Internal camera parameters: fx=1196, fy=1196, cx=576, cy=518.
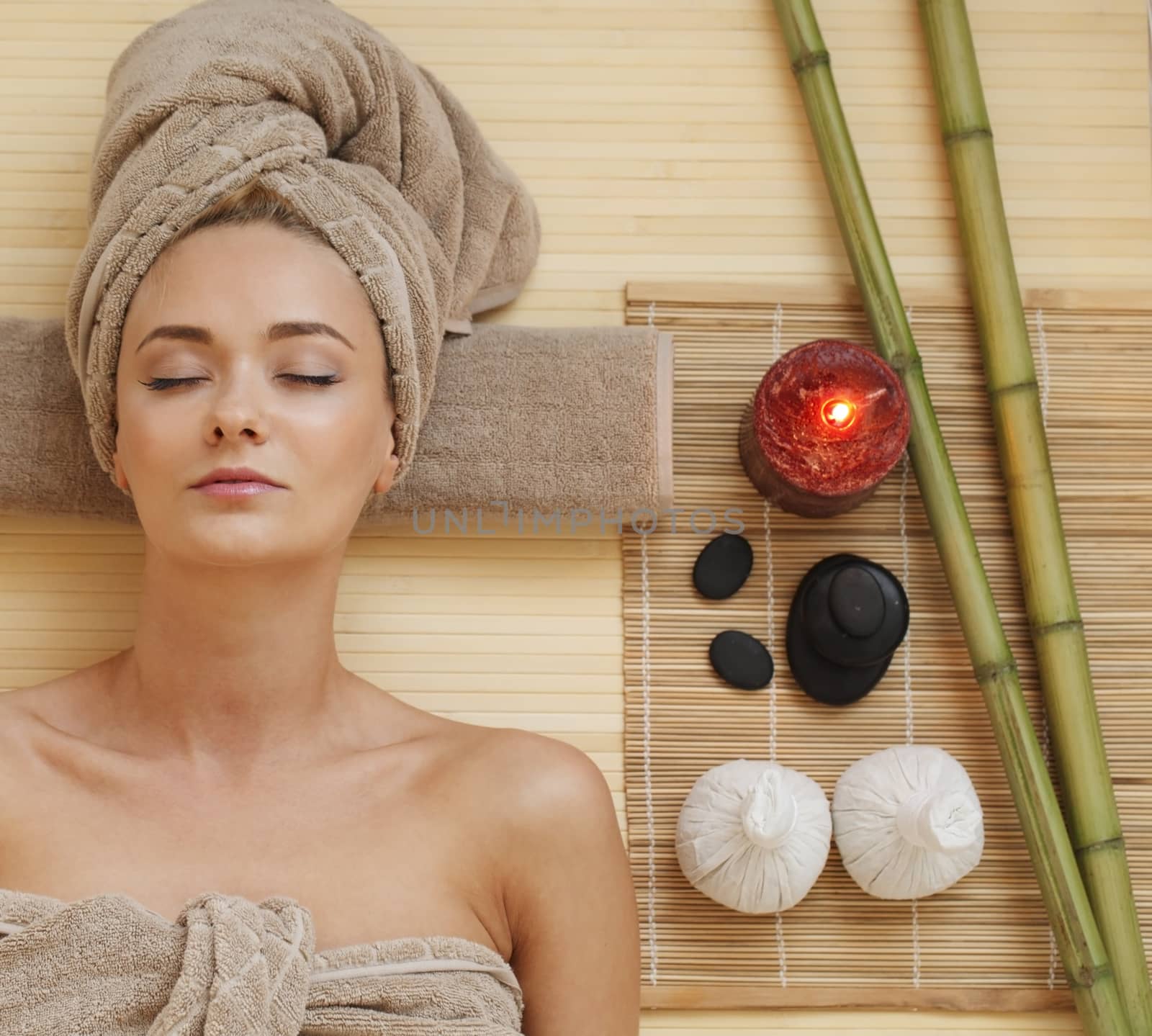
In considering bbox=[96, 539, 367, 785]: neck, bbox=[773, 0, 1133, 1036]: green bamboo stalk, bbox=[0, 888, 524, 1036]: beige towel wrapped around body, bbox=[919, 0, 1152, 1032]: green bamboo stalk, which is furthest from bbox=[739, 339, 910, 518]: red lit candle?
bbox=[0, 888, 524, 1036]: beige towel wrapped around body

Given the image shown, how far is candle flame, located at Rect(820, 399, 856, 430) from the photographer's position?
59.9 inches

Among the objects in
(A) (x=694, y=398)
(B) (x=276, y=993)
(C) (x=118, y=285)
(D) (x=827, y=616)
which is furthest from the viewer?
(A) (x=694, y=398)

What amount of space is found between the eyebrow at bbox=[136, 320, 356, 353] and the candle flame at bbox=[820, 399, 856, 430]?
0.64 meters

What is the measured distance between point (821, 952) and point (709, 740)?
12.9 inches

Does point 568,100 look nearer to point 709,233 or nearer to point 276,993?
point 709,233

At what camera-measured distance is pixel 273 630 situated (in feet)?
4.78

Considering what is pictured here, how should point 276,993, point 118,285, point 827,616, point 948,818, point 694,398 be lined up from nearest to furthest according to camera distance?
point 276,993, point 118,285, point 948,818, point 827,616, point 694,398

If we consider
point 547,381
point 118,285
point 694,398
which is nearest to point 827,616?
point 694,398

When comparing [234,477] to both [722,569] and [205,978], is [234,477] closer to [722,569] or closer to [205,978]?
[205,978]

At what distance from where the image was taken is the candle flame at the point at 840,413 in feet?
4.99

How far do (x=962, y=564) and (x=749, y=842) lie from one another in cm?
48

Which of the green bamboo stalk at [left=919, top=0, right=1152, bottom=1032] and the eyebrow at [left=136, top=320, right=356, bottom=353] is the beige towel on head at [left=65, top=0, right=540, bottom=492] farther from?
the green bamboo stalk at [left=919, top=0, right=1152, bottom=1032]

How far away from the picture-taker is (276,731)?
1.49 metres

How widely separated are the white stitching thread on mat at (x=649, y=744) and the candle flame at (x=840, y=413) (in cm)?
34
